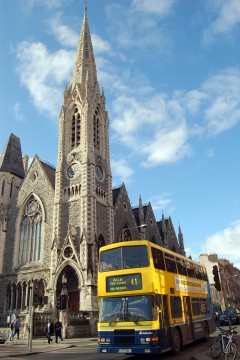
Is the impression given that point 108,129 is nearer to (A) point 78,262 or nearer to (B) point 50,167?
(B) point 50,167

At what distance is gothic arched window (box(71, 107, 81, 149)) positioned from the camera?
1517 inches

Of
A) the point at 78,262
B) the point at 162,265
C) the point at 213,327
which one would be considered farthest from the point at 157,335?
the point at 78,262

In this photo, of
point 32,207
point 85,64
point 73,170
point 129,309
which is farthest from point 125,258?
point 85,64

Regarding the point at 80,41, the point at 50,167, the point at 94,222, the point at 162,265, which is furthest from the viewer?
the point at 80,41

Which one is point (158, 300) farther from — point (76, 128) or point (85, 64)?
point (85, 64)

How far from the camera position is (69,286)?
31.1 metres

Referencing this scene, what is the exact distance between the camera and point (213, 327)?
1941cm

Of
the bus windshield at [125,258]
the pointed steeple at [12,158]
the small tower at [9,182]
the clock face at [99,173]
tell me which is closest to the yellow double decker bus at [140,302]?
the bus windshield at [125,258]

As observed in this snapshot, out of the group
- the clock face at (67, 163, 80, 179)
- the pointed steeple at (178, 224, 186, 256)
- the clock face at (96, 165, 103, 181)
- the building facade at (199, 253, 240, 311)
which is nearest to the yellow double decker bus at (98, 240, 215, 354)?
the clock face at (67, 163, 80, 179)

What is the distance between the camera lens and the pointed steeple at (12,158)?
4297 cm

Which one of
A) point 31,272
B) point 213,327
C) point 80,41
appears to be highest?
point 80,41

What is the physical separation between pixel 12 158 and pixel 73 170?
1237 cm

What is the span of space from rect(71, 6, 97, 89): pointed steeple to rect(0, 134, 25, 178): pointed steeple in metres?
11.8

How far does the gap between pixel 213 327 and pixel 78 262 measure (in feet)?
46.9
